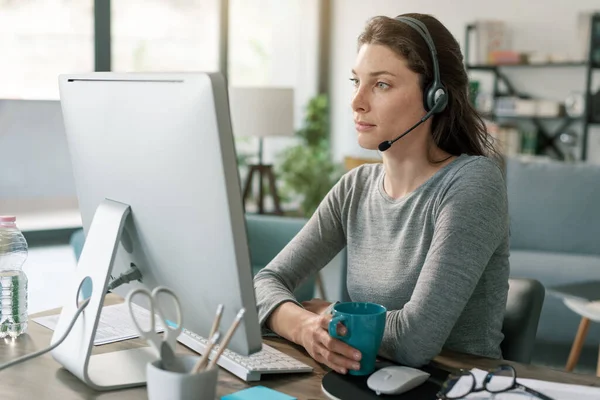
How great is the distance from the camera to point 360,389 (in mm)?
962

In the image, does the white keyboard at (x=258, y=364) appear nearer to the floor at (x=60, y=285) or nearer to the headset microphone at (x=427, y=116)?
the headset microphone at (x=427, y=116)

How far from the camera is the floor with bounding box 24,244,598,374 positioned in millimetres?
2854

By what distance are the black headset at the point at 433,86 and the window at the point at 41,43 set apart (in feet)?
12.4

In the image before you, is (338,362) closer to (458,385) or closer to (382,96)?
(458,385)

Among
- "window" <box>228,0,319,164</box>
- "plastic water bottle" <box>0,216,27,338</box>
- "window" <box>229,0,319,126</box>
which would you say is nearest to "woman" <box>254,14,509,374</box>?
"plastic water bottle" <box>0,216,27,338</box>

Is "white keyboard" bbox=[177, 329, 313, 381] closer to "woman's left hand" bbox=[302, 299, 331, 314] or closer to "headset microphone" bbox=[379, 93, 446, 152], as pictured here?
"woman's left hand" bbox=[302, 299, 331, 314]

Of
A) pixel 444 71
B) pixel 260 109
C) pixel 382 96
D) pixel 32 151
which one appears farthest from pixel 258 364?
pixel 32 151

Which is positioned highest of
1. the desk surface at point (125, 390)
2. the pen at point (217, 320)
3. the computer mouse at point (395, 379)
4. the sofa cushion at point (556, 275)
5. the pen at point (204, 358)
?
the pen at point (217, 320)

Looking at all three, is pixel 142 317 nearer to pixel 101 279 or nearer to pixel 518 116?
pixel 101 279

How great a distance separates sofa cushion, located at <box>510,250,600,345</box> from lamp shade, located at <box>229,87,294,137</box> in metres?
1.46

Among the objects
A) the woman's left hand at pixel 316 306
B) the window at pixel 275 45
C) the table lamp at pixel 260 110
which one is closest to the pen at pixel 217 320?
the woman's left hand at pixel 316 306

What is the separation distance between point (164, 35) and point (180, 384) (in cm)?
478

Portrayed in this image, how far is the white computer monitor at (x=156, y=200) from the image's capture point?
779mm

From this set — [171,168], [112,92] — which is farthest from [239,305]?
[112,92]
